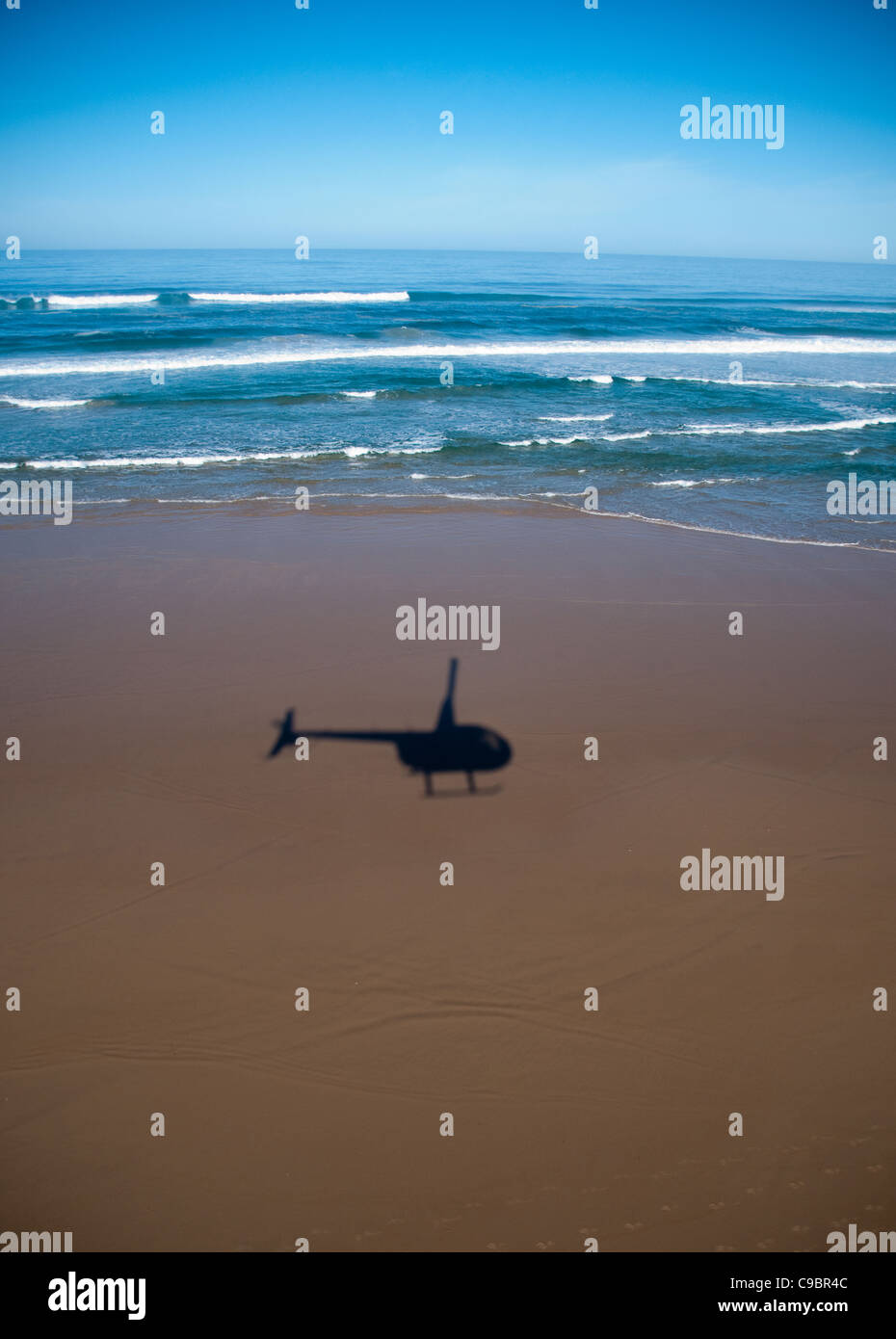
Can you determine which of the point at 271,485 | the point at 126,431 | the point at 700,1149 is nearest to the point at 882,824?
the point at 700,1149

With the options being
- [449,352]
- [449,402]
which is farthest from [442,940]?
[449,352]

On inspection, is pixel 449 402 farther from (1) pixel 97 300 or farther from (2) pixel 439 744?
(1) pixel 97 300

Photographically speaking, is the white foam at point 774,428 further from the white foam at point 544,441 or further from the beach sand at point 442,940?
the beach sand at point 442,940

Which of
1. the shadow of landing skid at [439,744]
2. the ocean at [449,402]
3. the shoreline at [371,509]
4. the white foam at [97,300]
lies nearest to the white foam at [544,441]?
the ocean at [449,402]
